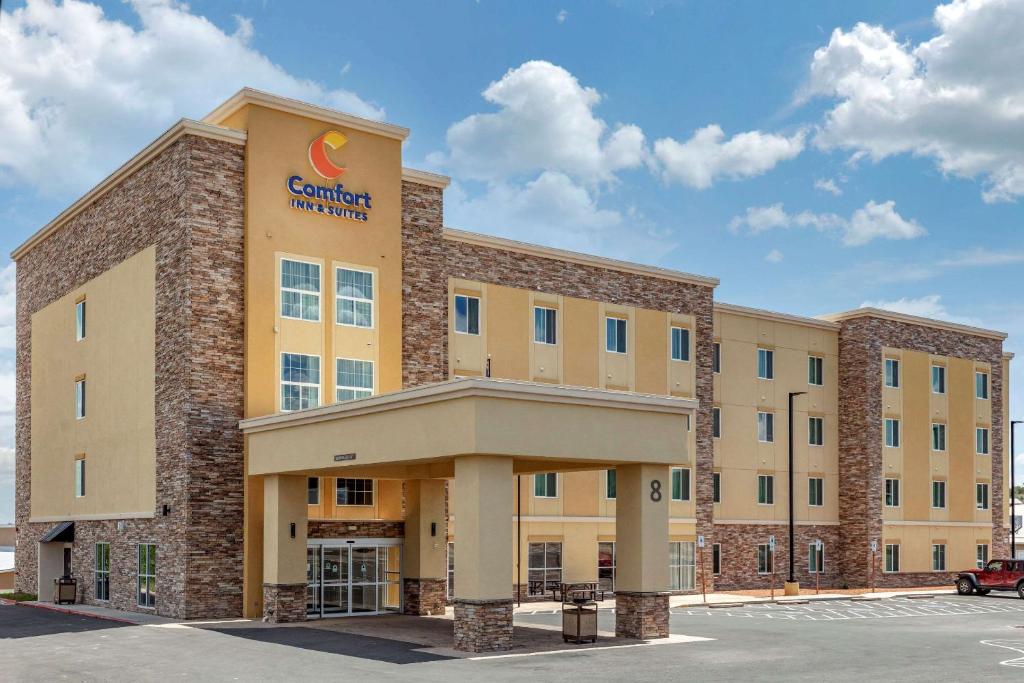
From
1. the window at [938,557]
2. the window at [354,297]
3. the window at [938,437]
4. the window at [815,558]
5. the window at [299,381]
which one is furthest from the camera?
the window at [938,437]

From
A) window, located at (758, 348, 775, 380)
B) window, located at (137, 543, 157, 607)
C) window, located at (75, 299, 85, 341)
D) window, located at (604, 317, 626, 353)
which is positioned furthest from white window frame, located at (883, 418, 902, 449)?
window, located at (75, 299, 85, 341)

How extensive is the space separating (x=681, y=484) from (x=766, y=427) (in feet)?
22.8

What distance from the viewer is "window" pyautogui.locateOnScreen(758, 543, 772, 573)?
1953 inches

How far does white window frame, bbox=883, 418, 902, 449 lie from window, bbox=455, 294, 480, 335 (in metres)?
23.5

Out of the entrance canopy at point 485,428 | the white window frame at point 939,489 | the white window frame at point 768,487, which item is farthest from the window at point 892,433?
the entrance canopy at point 485,428

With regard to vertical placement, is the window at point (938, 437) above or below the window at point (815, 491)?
above

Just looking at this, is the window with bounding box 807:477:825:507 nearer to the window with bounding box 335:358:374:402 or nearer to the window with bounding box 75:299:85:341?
the window with bounding box 335:358:374:402

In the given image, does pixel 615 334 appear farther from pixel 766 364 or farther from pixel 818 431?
pixel 818 431

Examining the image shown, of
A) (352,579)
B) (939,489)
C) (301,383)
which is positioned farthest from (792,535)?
(301,383)

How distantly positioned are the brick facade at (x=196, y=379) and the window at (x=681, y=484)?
19.1 metres

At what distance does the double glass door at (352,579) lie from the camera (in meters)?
32.8

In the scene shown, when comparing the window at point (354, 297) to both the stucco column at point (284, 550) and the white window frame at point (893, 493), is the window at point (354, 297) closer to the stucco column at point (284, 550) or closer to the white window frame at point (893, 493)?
the stucco column at point (284, 550)

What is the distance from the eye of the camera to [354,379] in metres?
35.2

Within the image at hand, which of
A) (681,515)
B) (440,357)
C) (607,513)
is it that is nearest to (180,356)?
(440,357)
